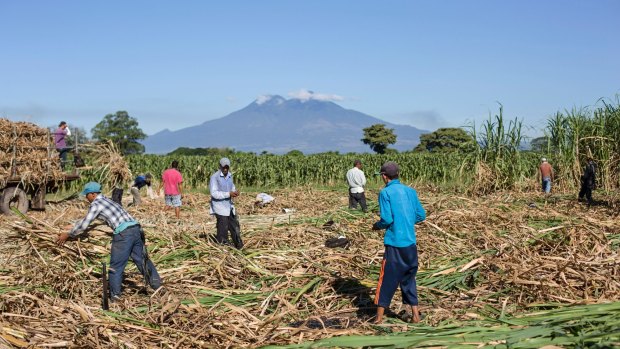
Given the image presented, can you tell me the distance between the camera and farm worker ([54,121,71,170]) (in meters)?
16.3

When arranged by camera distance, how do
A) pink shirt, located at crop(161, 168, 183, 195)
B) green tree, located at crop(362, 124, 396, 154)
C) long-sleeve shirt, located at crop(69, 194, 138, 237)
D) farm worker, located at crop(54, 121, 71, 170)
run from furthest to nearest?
green tree, located at crop(362, 124, 396, 154)
farm worker, located at crop(54, 121, 71, 170)
pink shirt, located at crop(161, 168, 183, 195)
long-sleeve shirt, located at crop(69, 194, 138, 237)

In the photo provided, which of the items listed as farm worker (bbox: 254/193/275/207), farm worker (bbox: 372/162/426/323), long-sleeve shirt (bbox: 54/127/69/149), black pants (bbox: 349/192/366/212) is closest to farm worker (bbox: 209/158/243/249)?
farm worker (bbox: 372/162/426/323)

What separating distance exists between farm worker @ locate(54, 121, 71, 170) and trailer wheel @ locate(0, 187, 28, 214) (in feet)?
4.42

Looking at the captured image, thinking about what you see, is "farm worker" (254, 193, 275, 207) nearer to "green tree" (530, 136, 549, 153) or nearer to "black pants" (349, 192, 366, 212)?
"black pants" (349, 192, 366, 212)

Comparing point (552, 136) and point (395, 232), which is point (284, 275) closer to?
point (395, 232)

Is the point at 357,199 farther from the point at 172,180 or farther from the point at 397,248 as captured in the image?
the point at 397,248

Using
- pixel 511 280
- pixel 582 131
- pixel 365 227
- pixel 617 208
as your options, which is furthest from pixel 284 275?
pixel 582 131

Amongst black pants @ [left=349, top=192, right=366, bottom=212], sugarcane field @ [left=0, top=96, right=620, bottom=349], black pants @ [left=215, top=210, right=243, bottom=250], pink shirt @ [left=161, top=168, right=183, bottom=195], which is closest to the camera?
sugarcane field @ [left=0, top=96, right=620, bottom=349]

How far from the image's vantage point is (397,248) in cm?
659

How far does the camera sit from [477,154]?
21.0m

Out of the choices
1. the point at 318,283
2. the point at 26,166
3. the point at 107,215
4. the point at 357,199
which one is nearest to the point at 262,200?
the point at 357,199

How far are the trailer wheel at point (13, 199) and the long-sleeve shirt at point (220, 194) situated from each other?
7024 mm

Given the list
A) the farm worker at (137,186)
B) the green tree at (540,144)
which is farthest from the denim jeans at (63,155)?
the green tree at (540,144)

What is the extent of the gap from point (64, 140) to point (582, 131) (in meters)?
16.9
